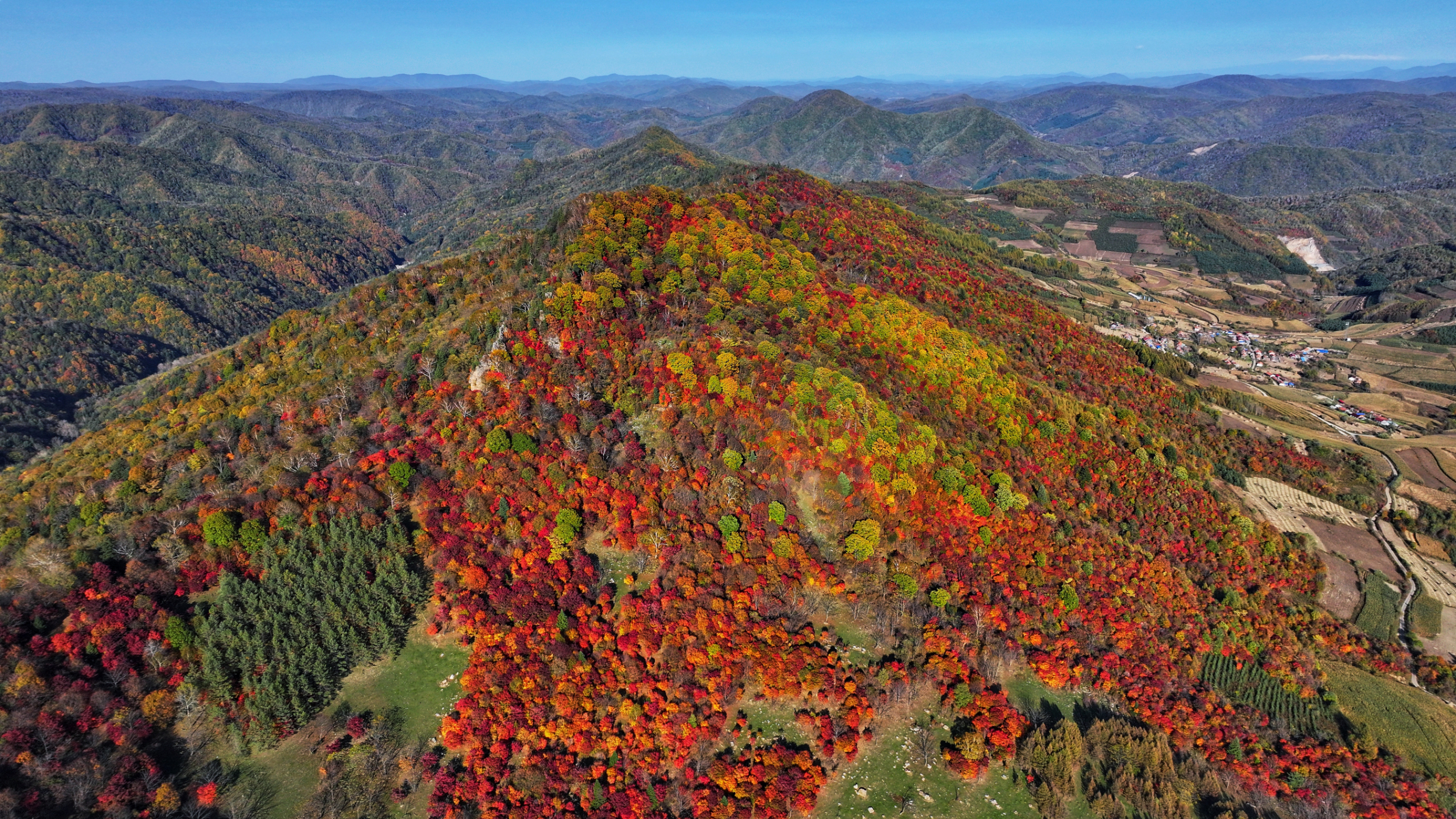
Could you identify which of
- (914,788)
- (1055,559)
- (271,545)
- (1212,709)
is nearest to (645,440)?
(271,545)

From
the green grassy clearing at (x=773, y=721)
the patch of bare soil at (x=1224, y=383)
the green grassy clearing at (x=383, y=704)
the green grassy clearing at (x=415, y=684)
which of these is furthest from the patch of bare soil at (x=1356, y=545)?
the green grassy clearing at (x=383, y=704)

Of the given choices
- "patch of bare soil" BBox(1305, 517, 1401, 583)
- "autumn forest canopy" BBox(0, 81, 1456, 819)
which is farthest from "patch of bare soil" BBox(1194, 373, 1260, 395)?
Answer: "patch of bare soil" BBox(1305, 517, 1401, 583)

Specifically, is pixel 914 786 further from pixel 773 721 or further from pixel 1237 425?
pixel 1237 425

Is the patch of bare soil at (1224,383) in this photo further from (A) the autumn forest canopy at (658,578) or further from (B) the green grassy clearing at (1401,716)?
(B) the green grassy clearing at (1401,716)

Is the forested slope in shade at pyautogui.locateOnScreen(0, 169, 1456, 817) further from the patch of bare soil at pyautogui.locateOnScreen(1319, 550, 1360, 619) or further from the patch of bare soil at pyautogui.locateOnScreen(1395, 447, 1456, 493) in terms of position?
the patch of bare soil at pyautogui.locateOnScreen(1395, 447, 1456, 493)

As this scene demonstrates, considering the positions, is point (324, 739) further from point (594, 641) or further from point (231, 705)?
point (594, 641)

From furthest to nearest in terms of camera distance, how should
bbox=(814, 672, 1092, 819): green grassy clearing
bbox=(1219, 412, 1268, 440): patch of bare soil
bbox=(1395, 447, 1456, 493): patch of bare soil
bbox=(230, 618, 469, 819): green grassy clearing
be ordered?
bbox=(1219, 412, 1268, 440): patch of bare soil, bbox=(1395, 447, 1456, 493): patch of bare soil, bbox=(814, 672, 1092, 819): green grassy clearing, bbox=(230, 618, 469, 819): green grassy clearing

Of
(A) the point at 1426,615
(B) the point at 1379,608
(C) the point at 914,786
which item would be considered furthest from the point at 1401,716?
(C) the point at 914,786
